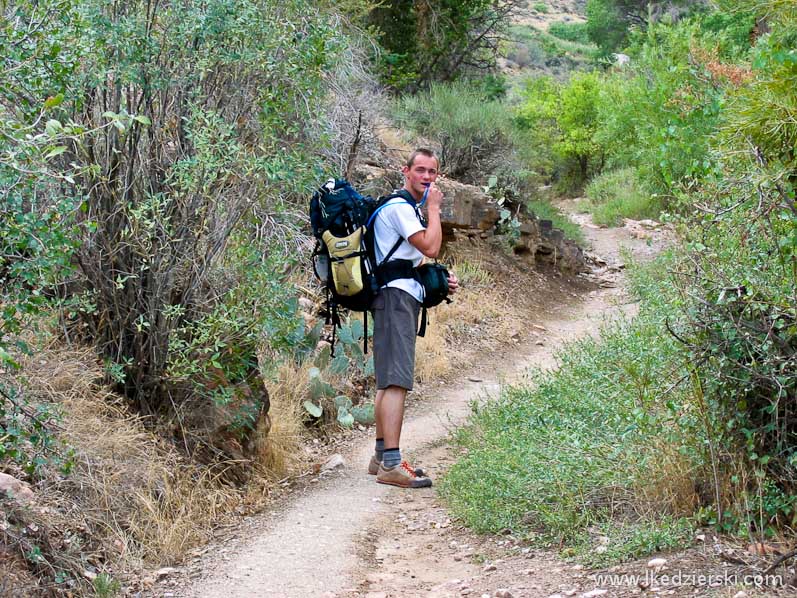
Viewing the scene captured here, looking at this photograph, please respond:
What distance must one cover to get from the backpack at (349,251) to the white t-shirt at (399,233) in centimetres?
3

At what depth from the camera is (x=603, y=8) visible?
4469cm

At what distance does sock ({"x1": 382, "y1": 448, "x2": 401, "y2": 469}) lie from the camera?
236 inches

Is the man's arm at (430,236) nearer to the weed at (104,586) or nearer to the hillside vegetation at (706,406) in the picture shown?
the hillside vegetation at (706,406)

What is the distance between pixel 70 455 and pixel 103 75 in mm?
1965

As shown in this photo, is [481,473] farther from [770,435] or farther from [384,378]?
[770,435]

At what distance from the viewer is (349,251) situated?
5.71 meters

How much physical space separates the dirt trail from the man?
33cm

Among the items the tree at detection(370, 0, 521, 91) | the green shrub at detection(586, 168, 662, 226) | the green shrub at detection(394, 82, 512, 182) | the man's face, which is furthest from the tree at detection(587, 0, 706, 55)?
the man's face

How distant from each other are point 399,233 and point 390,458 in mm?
1451

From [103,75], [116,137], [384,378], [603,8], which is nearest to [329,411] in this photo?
[384,378]

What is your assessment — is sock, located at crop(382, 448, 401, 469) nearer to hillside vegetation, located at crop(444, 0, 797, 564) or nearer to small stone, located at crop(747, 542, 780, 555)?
hillside vegetation, located at crop(444, 0, 797, 564)

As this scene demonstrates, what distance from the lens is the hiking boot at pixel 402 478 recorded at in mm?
5945

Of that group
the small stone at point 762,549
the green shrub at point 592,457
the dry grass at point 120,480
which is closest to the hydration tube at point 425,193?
the green shrub at point 592,457

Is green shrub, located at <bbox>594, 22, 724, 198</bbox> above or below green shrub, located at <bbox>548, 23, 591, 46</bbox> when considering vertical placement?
below
